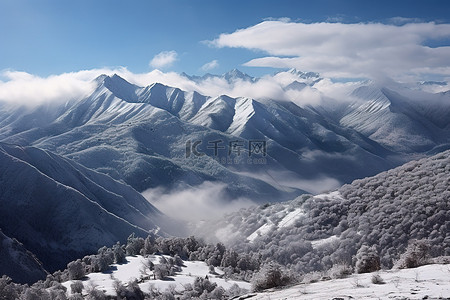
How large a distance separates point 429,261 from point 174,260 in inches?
1166

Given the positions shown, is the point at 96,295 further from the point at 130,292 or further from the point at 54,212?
the point at 54,212

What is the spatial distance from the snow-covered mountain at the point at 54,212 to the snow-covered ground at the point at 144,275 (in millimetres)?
41133

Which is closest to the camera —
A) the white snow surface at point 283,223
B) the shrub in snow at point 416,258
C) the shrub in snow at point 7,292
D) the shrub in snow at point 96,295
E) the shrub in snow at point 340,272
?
the shrub in snow at point 416,258

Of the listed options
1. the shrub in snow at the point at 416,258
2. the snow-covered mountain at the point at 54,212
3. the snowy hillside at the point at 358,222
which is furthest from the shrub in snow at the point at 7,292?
the snow-covered mountain at the point at 54,212

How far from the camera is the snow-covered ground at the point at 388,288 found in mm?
10414

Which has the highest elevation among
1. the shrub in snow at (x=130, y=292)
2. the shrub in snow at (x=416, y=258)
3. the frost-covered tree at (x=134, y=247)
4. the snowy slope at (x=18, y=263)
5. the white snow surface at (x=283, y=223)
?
the white snow surface at (x=283, y=223)

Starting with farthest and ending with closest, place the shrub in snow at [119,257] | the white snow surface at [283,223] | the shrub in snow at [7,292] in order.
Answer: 1. the white snow surface at [283,223]
2. the shrub in snow at [119,257]
3. the shrub in snow at [7,292]

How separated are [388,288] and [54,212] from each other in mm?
88917

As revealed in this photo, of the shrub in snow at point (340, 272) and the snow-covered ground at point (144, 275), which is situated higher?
the shrub in snow at point (340, 272)

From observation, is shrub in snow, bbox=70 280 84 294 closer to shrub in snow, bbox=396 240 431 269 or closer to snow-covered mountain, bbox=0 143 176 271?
shrub in snow, bbox=396 240 431 269

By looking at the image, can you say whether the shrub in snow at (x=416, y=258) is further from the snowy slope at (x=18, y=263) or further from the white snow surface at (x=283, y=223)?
the snowy slope at (x=18, y=263)

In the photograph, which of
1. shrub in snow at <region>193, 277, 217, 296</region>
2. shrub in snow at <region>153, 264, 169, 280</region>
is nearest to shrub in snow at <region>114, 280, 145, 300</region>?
shrub in snow at <region>193, 277, 217, 296</region>

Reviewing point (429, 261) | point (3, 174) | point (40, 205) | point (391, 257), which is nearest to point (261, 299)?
point (429, 261)

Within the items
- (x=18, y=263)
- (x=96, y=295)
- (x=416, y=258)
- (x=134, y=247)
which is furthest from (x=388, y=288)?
(x=18, y=263)
